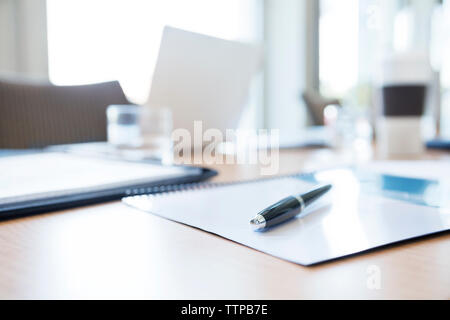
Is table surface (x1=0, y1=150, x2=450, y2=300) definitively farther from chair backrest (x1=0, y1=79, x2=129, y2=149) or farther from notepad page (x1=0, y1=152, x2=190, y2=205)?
chair backrest (x1=0, y1=79, x2=129, y2=149)

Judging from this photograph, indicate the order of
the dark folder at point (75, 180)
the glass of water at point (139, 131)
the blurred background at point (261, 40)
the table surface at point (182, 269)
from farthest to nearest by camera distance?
1. the blurred background at point (261, 40)
2. the glass of water at point (139, 131)
3. the dark folder at point (75, 180)
4. the table surface at point (182, 269)

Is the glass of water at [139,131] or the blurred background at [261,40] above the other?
the blurred background at [261,40]

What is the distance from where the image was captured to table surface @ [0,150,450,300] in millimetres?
179

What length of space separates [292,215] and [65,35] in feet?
7.12

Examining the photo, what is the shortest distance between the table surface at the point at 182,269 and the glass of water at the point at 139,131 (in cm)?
43

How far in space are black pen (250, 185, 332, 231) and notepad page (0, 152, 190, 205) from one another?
179 millimetres

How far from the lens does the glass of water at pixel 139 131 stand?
70cm

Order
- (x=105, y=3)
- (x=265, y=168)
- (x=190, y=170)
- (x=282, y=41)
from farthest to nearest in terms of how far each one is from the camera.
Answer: (x=282, y=41) < (x=105, y=3) < (x=265, y=168) < (x=190, y=170)

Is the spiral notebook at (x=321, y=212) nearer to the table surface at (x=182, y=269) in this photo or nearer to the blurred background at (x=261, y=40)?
the table surface at (x=182, y=269)

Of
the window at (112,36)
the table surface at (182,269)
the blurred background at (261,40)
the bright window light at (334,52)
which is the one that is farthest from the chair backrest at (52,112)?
the bright window light at (334,52)

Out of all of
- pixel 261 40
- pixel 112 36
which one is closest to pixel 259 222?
pixel 112 36

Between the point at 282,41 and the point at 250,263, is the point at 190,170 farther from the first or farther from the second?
the point at 282,41
